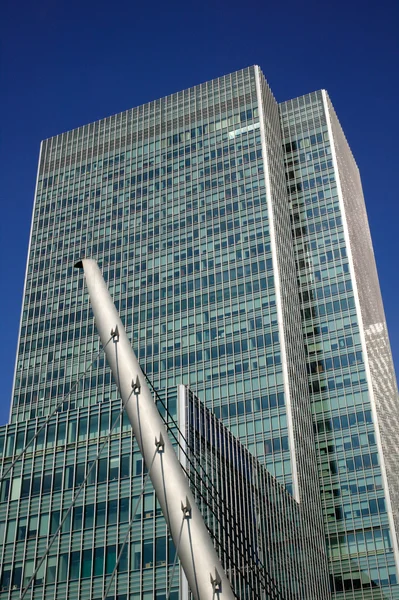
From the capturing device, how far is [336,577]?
3878 inches

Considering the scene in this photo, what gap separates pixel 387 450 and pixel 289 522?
109 ft

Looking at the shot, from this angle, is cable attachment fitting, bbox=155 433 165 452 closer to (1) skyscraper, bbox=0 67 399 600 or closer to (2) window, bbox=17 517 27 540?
(2) window, bbox=17 517 27 540

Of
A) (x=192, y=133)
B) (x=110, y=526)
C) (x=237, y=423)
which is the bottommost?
(x=110, y=526)

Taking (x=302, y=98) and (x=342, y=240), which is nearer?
(x=342, y=240)

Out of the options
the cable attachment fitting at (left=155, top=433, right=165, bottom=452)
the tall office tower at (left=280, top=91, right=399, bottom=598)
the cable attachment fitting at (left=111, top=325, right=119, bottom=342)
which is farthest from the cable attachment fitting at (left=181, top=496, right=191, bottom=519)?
the tall office tower at (left=280, top=91, right=399, bottom=598)

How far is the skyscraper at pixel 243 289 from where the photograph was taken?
4001 inches

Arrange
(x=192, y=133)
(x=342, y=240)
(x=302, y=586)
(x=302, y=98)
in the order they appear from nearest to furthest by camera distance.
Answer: (x=302, y=586) < (x=342, y=240) < (x=192, y=133) < (x=302, y=98)

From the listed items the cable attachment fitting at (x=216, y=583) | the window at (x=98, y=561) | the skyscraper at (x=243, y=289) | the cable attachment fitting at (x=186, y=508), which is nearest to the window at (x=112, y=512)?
the window at (x=98, y=561)

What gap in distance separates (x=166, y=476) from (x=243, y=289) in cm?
8600

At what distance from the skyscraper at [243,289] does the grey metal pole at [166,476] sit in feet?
230

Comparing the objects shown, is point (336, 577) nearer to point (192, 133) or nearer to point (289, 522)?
point (289, 522)

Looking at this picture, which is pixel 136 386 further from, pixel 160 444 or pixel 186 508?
pixel 186 508

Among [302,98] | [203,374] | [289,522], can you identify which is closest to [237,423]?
[203,374]

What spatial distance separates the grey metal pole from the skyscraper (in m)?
70.0
